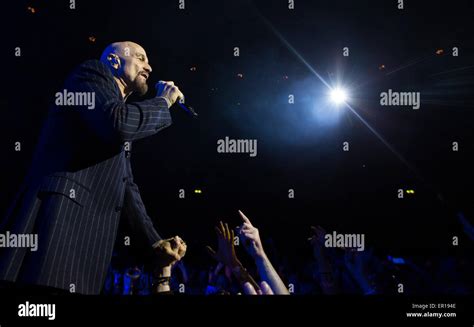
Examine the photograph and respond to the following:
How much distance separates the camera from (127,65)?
2.59 m

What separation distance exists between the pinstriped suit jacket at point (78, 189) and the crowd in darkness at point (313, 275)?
43cm

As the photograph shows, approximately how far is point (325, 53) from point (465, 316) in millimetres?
4230

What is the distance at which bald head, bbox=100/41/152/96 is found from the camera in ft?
8.50

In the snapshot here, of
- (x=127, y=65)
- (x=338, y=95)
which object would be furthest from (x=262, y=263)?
(x=338, y=95)

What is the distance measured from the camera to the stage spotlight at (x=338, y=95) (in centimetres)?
664

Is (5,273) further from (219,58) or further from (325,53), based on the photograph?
(325,53)

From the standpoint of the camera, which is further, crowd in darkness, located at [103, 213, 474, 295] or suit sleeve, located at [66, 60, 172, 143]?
crowd in darkness, located at [103, 213, 474, 295]

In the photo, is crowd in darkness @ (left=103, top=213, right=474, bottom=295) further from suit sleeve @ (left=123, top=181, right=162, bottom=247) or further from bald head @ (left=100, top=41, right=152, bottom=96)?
bald head @ (left=100, top=41, right=152, bottom=96)

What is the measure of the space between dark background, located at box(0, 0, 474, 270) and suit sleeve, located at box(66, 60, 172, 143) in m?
2.38

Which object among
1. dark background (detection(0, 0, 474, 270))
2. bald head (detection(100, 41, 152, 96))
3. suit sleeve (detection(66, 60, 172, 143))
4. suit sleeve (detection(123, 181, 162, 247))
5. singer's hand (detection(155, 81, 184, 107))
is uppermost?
dark background (detection(0, 0, 474, 270))

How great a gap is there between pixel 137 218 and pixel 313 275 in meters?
3.37

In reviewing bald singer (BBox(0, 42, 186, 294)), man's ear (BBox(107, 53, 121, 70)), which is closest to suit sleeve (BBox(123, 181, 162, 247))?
bald singer (BBox(0, 42, 186, 294))

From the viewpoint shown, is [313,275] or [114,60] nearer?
[114,60]

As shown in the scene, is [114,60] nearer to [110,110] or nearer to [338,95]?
[110,110]
